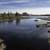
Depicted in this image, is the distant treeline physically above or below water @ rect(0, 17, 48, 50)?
above

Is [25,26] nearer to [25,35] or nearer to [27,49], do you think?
[25,35]

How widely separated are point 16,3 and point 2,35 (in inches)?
Result: 15.6

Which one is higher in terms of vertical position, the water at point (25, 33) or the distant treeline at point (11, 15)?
the distant treeline at point (11, 15)

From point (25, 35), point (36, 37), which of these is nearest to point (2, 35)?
point (25, 35)

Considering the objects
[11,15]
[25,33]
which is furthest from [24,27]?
[11,15]

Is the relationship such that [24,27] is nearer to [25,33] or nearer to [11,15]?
[25,33]

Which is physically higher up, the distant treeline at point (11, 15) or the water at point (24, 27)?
the distant treeline at point (11, 15)

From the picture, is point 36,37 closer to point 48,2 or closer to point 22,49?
point 22,49

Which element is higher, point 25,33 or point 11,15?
point 11,15

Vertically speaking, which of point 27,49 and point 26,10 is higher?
point 26,10

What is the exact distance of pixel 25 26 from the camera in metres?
1.19

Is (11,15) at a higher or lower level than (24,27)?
higher

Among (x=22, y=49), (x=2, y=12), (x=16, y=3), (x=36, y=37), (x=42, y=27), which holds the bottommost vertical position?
(x=22, y=49)

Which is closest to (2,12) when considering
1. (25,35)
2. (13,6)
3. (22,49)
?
(13,6)
